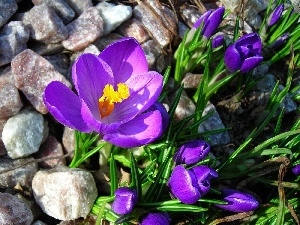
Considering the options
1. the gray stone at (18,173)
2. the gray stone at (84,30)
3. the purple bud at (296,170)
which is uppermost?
the gray stone at (84,30)

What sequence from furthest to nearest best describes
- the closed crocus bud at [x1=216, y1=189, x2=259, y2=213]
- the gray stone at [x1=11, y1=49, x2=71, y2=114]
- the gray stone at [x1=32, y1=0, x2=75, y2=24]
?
the gray stone at [x1=32, y1=0, x2=75, y2=24]
the gray stone at [x1=11, y1=49, x2=71, y2=114]
the closed crocus bud at [x1=216, y1=189, x2=259, y2=213]

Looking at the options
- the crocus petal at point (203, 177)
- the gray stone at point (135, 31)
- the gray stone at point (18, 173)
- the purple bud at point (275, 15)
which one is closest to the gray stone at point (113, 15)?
the gray stone at point (135, 31)

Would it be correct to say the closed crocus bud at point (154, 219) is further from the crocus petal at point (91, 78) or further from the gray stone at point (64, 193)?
the crocus petal at point (91, 78)

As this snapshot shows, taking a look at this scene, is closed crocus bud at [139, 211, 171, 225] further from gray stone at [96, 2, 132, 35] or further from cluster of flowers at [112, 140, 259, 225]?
gray stone at [96, 2, 132, 35]

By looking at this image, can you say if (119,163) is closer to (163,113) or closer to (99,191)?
(99,191)

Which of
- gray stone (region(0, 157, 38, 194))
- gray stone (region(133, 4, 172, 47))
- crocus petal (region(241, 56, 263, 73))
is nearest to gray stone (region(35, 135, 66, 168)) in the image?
gray stone (region(0, 157, 38, 194))

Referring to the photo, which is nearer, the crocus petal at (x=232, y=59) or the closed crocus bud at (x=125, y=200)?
the closed crocus bud at (x=125, y=200)

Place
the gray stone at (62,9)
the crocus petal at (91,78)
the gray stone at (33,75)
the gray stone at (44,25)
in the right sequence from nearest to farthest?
the crocus petal at (91,78)
the gray stone at (33,75)
the gray stone at (44,25)
the gray stone at (62,9)

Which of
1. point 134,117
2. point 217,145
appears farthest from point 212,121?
point 134,117
